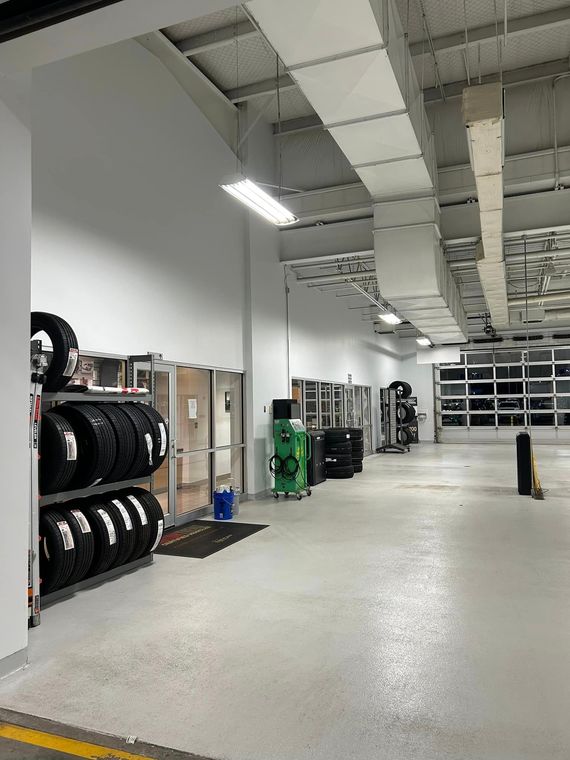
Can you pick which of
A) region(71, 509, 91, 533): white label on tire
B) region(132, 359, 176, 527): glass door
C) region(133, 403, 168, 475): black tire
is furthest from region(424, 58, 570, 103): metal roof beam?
region(71, 509, 91, 533): white label on tire

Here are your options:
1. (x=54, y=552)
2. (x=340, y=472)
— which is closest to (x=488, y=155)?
(x=54, y=552)

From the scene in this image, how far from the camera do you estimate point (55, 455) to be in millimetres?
3760

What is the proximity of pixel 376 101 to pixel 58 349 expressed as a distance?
3008 mm

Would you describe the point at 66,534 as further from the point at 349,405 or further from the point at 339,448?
the point at 349,405

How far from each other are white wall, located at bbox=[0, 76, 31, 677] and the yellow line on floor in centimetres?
55

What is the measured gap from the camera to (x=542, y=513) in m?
6.85

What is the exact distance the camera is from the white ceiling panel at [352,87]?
3672mm

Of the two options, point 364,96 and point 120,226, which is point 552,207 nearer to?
point 364,96

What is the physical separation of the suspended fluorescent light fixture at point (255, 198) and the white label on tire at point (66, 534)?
3.23 m

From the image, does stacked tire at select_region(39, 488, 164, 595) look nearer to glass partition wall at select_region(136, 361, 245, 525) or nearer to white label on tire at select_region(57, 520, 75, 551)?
white label on tire at select_region(57, 520, 75, 551)

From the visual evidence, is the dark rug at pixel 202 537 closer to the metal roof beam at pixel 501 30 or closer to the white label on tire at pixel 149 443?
the white label on tire at pixel 149 443

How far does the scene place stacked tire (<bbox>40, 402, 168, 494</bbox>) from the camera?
3.79 metres

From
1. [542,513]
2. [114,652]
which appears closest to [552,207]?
[542,513]

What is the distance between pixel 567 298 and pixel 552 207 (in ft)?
17.4
